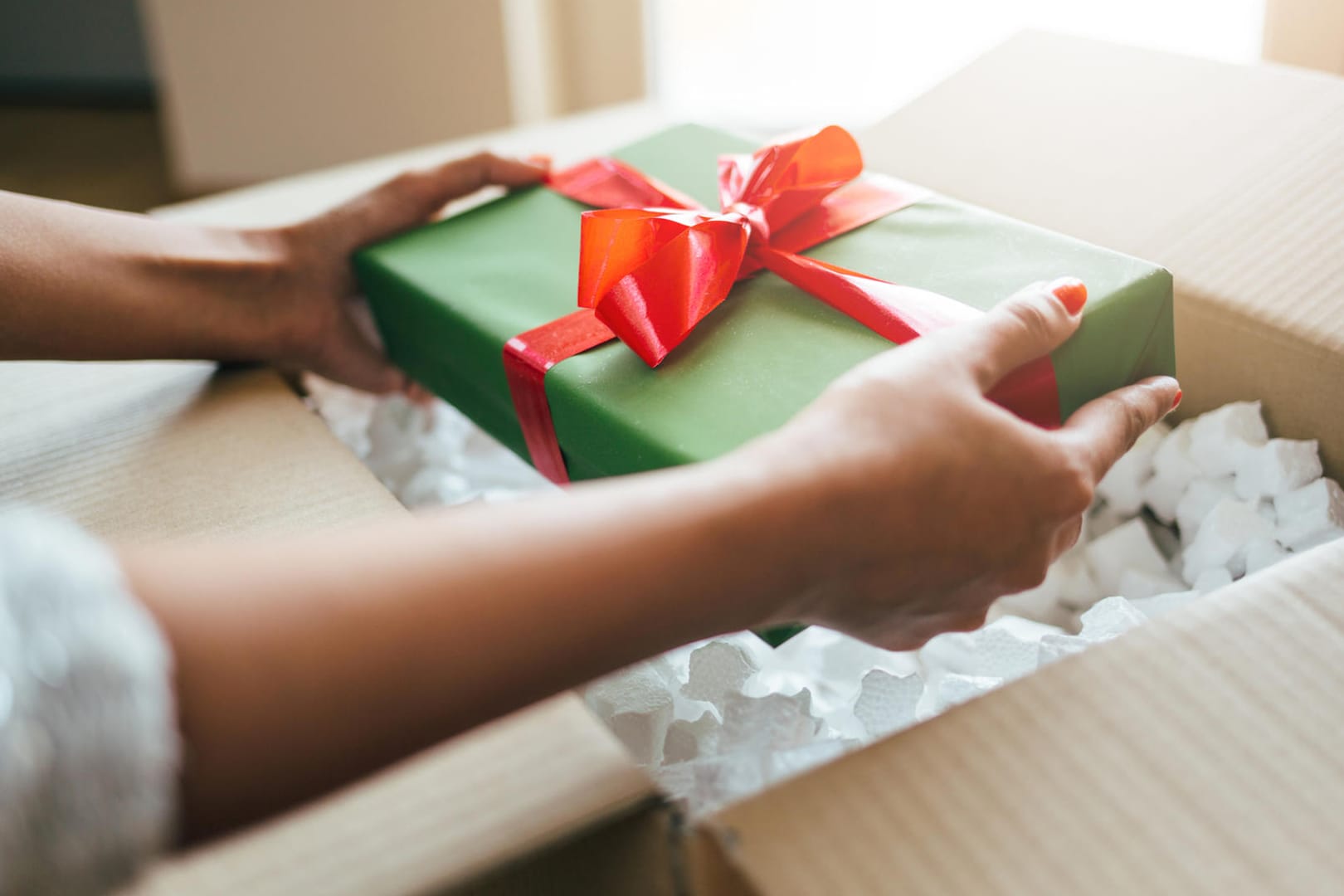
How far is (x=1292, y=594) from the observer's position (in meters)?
0.44

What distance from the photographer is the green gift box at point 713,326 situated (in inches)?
20.6

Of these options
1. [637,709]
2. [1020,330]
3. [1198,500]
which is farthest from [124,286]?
[1198,500]

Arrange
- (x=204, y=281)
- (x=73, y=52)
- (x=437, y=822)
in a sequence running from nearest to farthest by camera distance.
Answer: (x=437, y=822) < (x=204, y=281) < (x=73, y=52)

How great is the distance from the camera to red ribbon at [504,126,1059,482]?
1.78 ft

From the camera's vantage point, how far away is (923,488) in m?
0.41

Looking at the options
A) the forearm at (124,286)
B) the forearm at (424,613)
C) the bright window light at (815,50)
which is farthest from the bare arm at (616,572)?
the bright window light at (815,50)

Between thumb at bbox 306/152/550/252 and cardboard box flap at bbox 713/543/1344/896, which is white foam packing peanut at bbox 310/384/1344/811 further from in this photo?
thumb at bbox 306/152/550/252

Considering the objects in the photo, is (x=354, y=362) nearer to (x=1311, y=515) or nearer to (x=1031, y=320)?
(x=1031, y=320)

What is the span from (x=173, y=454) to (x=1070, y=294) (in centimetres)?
48

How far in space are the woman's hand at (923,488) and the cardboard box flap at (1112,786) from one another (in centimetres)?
5

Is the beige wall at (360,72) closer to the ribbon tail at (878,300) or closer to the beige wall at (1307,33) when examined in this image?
the beige wall at (1307,33)

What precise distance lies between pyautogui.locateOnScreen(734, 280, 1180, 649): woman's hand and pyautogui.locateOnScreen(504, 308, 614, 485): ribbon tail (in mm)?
185

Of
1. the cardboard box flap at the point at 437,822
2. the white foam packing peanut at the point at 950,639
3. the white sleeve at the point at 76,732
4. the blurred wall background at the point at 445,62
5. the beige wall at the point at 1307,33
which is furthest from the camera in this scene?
the blurred wall background at the point at 445,62

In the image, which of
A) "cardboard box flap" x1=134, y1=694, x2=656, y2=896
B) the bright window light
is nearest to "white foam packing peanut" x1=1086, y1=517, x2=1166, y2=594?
"cardboard box flap" x1=134, y1=694, x2=656, y2=896
